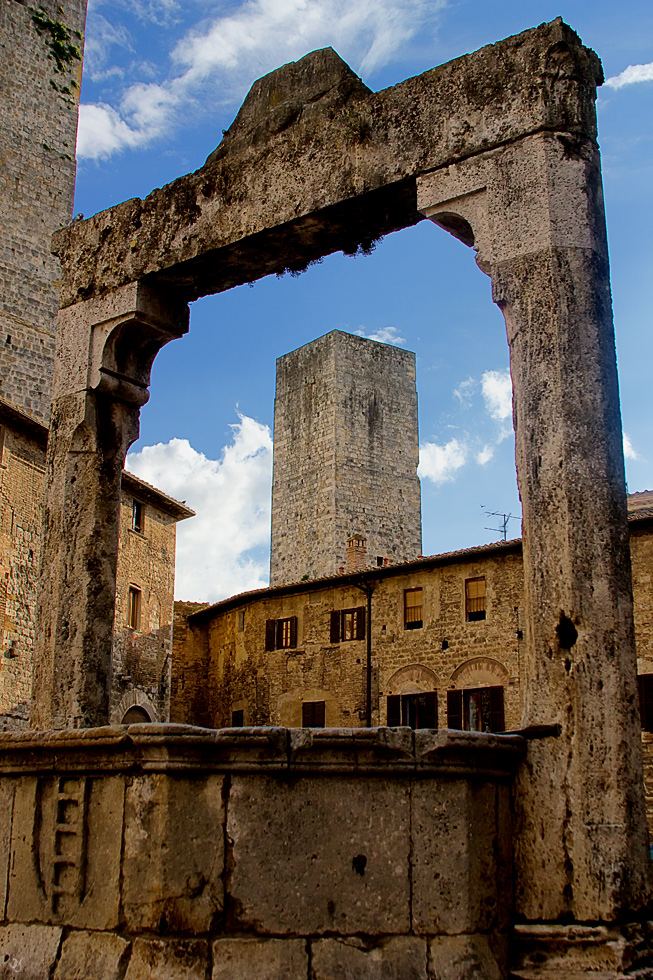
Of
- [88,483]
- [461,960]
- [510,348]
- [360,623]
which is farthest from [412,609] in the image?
[461,960]

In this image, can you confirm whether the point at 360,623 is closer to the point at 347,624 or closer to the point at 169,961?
the point at 347,624

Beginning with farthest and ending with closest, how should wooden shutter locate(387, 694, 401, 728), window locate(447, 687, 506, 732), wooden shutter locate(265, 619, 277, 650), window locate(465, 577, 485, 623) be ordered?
wooden shutter locate(265, 619, 277, 650) < wooden shutter locate(387, 694, 401, 728) < window locate(465, 577, 485, 623) < window locate(447, 687, 506, 732)

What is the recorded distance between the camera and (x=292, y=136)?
6859mm

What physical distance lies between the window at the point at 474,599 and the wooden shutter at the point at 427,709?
2028 millimetres

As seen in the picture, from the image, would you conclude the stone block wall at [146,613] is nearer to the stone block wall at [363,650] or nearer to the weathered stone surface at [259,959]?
the stone block wall at [363,650]

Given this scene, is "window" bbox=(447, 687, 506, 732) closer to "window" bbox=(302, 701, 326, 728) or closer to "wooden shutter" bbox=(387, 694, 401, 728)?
"wooden shutter" bbox=(387, 694, 401, 728)

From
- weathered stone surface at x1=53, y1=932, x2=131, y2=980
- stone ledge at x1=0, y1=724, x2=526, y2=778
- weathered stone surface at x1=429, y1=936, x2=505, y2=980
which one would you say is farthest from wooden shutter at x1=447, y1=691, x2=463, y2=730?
weathered stone surface at x1=53, y1=932, x2=131, y2=980

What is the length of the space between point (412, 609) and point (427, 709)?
8.06 feet

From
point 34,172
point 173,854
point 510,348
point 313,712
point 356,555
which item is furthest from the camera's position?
point 356,555

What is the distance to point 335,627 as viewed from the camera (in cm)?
2627

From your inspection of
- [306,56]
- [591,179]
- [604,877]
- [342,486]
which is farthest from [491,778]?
[342,486]

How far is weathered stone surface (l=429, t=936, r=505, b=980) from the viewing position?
462cm

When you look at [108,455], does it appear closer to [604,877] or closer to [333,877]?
[333,877]

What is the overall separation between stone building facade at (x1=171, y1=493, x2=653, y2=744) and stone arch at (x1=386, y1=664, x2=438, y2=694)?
24mm
